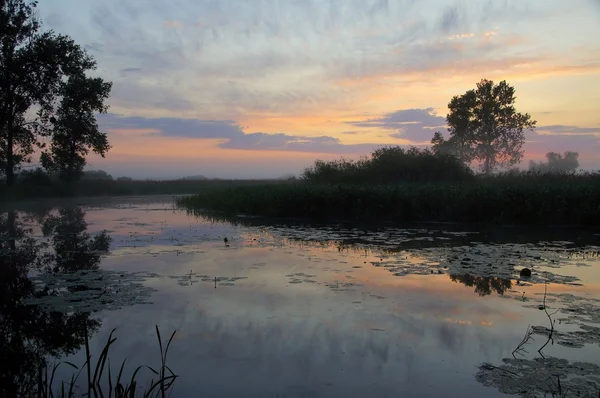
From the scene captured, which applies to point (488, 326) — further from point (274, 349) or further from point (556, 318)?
point (274, 349)

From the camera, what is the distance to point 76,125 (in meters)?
32.2

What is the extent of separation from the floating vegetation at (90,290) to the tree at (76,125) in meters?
27.0

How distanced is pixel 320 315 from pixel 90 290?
11.7ft

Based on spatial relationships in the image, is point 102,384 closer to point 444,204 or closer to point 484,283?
point 484,283

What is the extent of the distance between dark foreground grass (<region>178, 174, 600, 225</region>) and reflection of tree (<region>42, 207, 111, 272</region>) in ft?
25.4

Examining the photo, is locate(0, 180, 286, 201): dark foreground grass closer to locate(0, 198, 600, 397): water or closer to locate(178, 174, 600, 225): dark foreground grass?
locate(178, 174, 600, 225): dark foreground grass

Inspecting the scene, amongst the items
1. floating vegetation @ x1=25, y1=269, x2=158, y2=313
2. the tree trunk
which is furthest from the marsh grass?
the tree trunk

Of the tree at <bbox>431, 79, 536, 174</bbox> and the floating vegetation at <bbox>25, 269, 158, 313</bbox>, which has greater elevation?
the tree at <bbox>431, 79, 536, 174</bbox>

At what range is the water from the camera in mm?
4176

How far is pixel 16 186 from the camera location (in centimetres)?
3059

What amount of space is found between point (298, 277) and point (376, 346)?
3.33 m

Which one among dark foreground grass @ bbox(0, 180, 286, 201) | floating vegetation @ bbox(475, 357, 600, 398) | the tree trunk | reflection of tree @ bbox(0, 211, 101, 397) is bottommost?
floating vegetation @ bbox(475, 357, 600, 398)

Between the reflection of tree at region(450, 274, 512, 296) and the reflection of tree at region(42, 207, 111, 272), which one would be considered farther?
the reflection of tree at region(42, 207, 111, 272)

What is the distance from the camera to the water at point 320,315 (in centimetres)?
418
